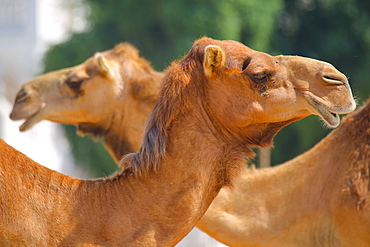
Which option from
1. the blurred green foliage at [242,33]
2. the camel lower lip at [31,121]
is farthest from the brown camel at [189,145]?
the blurred green foliage at [242,33]

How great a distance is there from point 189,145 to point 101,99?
2.33 m

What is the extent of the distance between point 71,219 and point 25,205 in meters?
0.23

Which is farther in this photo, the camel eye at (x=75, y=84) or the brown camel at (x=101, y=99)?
the camel eye at (x=75, y=84)

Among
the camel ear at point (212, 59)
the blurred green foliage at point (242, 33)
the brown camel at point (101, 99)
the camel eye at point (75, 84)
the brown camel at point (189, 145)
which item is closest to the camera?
the brown camel at point (189, 145)

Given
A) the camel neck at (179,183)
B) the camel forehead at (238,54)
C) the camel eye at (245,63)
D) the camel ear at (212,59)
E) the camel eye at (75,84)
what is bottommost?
the camel neck at (179,183)

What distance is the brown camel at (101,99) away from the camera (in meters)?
5.29

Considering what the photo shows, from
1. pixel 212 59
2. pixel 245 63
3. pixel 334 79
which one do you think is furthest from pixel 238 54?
pixel 334 79

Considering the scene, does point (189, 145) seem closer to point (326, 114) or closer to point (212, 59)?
point (212, 59)

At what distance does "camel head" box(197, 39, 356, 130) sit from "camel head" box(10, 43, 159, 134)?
6.80ft

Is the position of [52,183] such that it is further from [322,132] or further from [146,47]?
[146,47]

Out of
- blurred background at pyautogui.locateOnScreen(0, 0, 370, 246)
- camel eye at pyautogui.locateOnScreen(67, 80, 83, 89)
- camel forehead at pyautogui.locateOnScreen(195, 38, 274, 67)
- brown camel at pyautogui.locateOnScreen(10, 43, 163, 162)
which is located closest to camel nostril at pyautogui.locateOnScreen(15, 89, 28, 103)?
brown camel at pyautogui.locateOnScreen(10, 43, 163, 162)

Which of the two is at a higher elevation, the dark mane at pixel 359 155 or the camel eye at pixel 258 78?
the dark mane at pixel 359 155

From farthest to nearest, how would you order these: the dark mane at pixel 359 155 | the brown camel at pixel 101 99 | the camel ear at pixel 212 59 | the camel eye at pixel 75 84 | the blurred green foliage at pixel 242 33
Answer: the blurred green foliage at pixel 242 33, the camel eye at pixel 75 84, the brown camel at pixel 101 99, the dark mane at pixel 359 155, the camel ear at pixel 212 59

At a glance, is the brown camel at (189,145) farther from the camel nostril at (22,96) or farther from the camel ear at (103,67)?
the camel nostril at (22,96)
